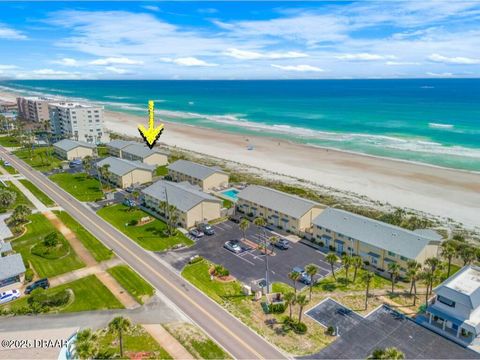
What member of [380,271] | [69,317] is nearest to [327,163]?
[380,271]

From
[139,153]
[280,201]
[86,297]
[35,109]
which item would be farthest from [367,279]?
[35,109]

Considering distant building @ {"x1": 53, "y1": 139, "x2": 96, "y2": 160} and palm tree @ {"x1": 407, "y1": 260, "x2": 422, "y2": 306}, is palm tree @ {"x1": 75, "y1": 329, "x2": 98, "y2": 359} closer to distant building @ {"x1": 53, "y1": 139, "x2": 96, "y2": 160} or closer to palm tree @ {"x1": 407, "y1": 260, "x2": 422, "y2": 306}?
palm tree @ {"x1": 407, "y1": 260, "x2": 422, "y2": 306}

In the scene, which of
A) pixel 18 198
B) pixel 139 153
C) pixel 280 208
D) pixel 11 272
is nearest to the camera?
pixel 11 272

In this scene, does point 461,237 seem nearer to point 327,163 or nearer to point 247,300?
point 247,300

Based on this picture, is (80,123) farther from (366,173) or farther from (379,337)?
(379,337)

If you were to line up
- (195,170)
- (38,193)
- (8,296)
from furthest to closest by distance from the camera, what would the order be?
1. (195,170)
2. (38,193)
3. (8,296)

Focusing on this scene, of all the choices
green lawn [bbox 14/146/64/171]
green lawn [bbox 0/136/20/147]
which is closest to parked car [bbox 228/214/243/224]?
green lawn [bbox 14/146/64/171]
